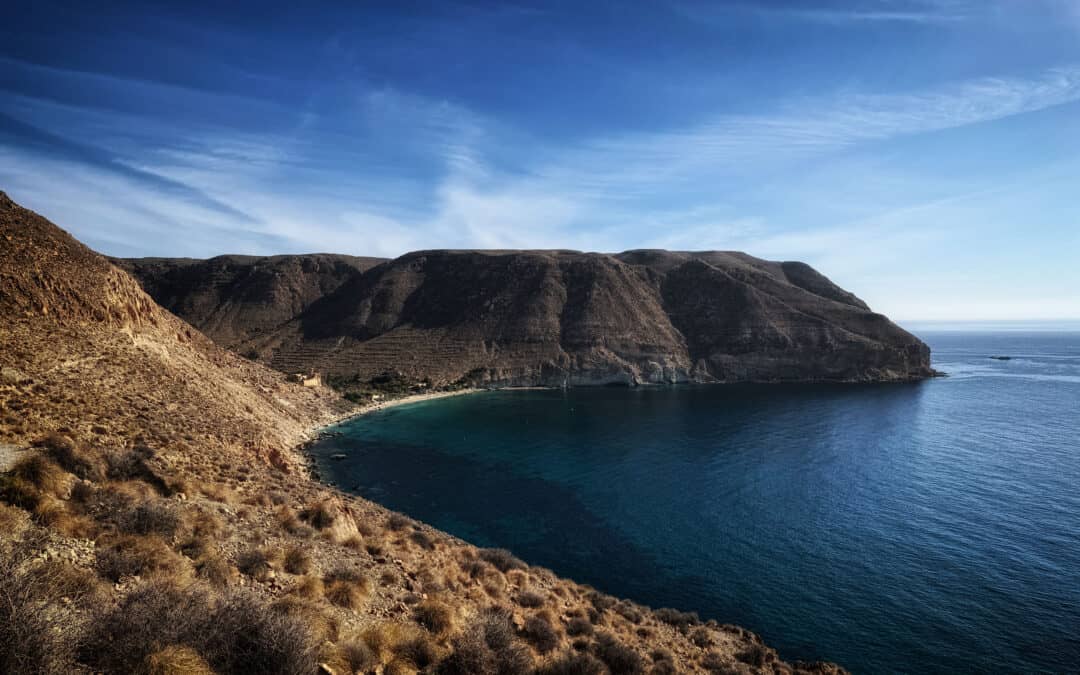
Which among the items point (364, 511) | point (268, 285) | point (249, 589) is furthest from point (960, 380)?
point (268, 285)

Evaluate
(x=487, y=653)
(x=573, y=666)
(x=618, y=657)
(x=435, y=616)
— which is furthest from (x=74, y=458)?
(x=618, y=657)

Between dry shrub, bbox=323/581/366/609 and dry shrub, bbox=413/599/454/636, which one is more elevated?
dry shrub, bbox=323/581/366/609

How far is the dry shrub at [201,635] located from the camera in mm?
6949

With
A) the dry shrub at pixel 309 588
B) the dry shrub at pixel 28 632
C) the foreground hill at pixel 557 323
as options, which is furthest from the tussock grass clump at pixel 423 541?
the foreground hill at pixel 557 323

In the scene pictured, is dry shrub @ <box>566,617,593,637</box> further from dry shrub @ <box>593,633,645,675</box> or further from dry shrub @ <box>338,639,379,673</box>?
dry shrub @ <box>338,639,379,673</box>

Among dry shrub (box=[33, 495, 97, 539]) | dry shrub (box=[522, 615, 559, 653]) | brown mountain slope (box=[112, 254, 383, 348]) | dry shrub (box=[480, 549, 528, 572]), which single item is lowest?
dry shrub (box=[480, 549, 528, 572])

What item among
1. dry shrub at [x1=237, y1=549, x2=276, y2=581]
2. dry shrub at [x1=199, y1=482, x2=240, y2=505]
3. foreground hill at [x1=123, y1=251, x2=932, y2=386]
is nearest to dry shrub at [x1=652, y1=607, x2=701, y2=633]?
dry shrub at [x1=237, y1=549, x2=276, y2=581]

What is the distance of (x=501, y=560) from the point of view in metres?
19.2

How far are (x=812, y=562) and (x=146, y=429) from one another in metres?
32.4

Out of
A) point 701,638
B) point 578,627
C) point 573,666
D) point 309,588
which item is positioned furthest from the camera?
point 701,638

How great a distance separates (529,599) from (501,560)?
324 cm

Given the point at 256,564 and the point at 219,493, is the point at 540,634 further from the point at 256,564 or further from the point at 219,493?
the point at 219,493

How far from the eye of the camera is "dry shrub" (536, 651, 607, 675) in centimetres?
1134

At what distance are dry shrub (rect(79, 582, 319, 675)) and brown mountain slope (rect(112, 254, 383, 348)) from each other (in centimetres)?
12100
